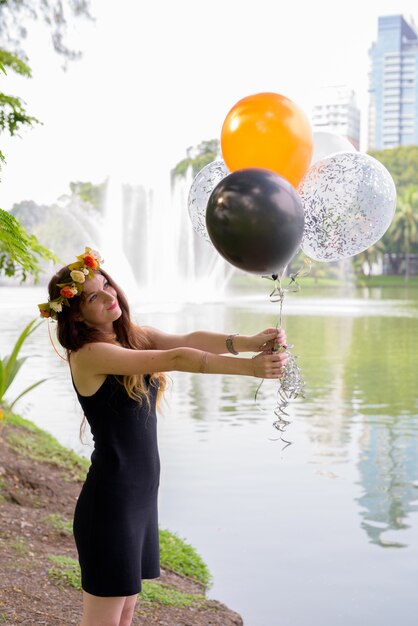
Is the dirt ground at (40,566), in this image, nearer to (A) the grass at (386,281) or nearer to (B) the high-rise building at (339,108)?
(A) the grass at (386,281)

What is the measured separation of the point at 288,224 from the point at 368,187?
67cm

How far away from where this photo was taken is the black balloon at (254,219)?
2.12m

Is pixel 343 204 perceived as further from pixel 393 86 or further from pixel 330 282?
pixel 393 86

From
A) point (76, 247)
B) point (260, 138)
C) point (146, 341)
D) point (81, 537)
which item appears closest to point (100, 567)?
point (81, 537)

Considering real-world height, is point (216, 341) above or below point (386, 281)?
above

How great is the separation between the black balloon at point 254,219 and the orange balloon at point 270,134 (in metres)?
0.39

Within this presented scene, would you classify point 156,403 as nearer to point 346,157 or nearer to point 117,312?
point 117,312

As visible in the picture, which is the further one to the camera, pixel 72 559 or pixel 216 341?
pixel 72 559

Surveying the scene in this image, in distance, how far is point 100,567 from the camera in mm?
2254

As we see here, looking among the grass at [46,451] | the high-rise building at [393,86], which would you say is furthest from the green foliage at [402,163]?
the high-rise building at [393,86]

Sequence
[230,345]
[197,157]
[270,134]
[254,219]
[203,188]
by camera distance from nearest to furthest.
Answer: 1. [254,219]
2. [230,345]
3. [270,134]
4. [203,188]
5. [197,157]

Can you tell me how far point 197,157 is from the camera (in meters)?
47.3

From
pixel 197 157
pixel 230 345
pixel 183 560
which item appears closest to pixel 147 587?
pixel 183 560

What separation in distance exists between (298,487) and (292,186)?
3.39 meters
